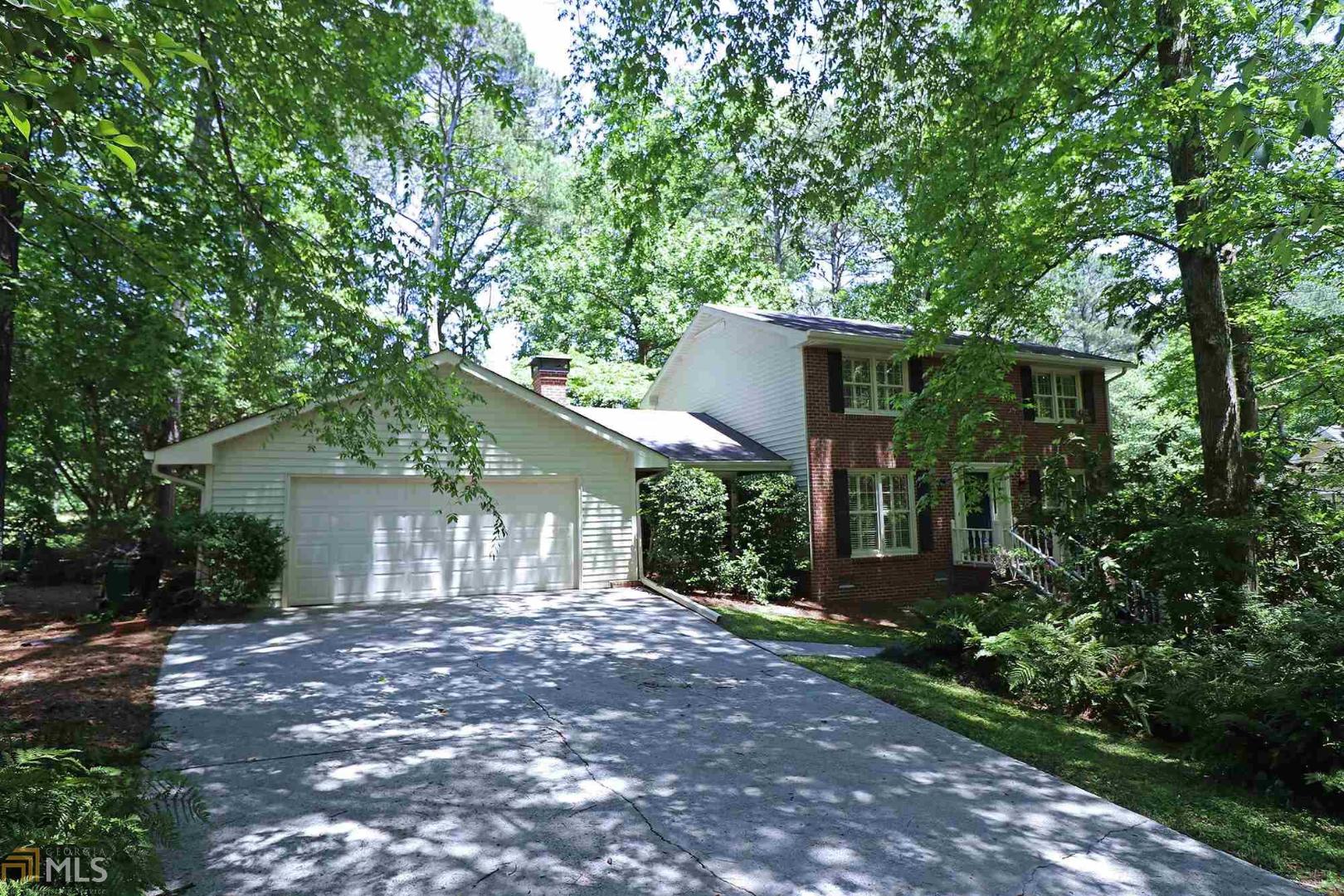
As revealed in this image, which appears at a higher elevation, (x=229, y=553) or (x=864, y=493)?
(x=864, y=493)

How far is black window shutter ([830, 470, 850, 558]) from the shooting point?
50.7 feet

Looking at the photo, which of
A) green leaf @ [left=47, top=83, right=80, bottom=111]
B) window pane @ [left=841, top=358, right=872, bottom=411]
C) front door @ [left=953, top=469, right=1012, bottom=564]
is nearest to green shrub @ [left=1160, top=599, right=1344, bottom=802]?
green leaf @ [left=47, top=83, right=80, bottom=111]

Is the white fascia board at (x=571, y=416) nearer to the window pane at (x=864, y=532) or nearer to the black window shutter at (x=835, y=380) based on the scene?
the black window shutter at (x=835, y=380)

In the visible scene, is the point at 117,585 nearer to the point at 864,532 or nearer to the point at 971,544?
the point at 864,532

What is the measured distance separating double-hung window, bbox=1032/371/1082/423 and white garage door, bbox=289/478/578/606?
11.6 metres

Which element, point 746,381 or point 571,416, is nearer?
point 571,416

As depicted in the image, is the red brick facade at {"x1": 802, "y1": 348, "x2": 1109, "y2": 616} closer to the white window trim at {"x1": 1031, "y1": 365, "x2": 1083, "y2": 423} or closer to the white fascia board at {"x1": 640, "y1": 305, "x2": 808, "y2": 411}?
the white fascia board at {"x1": 640, "y1": 305, "x2": 808, "y2": 411}

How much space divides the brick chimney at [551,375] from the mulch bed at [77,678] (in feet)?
28.1

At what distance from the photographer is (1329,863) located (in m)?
4.35

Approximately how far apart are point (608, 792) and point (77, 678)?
5.85m

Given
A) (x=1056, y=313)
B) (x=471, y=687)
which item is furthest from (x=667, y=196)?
(x=1056, y=313)

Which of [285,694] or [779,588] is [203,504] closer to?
[285,694]

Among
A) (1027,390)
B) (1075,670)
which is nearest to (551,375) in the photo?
(1027,390)

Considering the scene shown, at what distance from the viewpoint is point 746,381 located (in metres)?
18.0
